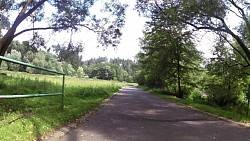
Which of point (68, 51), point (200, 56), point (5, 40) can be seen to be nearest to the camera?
point (5, 40)

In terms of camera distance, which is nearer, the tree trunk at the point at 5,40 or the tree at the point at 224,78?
the tree trunk at the point at 5,40

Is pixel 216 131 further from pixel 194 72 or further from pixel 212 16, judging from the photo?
pixel 194 72

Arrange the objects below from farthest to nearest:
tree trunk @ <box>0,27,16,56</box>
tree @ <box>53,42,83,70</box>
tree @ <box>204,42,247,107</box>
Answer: tree @ <box>204,42,247,107</box> → tree @ <box>53,42,83,70</box> → tree trunk @ <box>0,27,16,56</box>

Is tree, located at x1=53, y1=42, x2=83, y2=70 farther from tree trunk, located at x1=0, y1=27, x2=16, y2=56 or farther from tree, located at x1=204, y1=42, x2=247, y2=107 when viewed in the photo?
tree, located at x1=204, y1=42, x2=247, y2=107

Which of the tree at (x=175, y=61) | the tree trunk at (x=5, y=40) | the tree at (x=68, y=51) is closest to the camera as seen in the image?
the tree trunk at (x=5, y=40)

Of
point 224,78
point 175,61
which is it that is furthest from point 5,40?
point 175,61

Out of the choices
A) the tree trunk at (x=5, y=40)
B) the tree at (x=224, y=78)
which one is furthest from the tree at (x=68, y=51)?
the tree at (x=224, y=78)

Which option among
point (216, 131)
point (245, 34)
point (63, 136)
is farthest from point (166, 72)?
point (63, 136)

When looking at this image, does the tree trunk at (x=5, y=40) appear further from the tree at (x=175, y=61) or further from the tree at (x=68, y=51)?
the tree at (x=175, y=61)

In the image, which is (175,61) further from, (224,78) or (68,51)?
(68,51)

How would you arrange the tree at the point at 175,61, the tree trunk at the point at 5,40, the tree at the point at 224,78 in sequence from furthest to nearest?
the tree at the point at 175,61
the tree at the point at 224,78
the tree trunk at the point at 5,40

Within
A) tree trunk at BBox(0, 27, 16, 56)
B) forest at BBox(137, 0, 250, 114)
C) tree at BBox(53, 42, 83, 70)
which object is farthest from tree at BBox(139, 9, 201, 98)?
tree trunk at BBox(0, 27, 16, 56)

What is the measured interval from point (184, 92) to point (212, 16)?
21602mm

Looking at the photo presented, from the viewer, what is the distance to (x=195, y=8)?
54.9 ft
